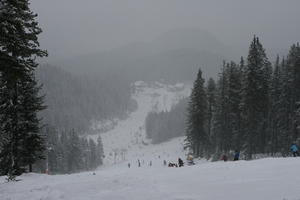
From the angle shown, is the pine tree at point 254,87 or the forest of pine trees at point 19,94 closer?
the forest of pine trees at point 19,94

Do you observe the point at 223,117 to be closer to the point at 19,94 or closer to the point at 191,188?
the point at 19,94

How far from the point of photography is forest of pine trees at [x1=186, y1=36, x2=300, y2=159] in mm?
37656

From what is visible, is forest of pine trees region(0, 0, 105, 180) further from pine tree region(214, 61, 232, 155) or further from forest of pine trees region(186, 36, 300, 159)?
pine tree region(214, 61, 232, 155)

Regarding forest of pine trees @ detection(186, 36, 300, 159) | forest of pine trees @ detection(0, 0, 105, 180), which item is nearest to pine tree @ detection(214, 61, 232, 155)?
forest of pine trees @ detection(186, 36, 300, 159)

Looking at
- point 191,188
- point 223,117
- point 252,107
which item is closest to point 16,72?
point 191,188

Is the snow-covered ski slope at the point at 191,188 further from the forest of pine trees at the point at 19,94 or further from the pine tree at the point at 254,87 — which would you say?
the pine tree at the point at 254,87

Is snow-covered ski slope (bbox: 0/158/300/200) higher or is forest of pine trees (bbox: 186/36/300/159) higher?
forest of pine trees (bbox: 186/36/300/159)

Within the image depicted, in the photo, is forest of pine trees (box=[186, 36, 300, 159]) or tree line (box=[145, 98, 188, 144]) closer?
→ forest of pine trees (box=[186, 36, 300, 159])

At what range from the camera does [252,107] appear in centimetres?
3744

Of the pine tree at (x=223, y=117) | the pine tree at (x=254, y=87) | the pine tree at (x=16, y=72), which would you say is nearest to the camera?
the pine tree at (x=16, y=72)

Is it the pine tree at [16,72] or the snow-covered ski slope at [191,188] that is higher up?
the pine tree at [16,72]

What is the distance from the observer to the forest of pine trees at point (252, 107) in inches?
1483

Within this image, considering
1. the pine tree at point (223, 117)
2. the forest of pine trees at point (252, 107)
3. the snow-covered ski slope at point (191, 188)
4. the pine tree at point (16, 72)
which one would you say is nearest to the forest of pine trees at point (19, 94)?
the pine tree at point (16, 72)

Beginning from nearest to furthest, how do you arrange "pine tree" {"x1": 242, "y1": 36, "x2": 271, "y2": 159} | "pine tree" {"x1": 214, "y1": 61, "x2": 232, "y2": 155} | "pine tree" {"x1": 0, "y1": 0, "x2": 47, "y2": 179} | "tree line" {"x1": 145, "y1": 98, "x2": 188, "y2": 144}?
"pine tree" {"x1": 0, "y1": 0, "x2": 47, "y2": 179} → "pine tree" {"x1": 242, "y1": 36, "x2": 271, "y2": 159} → "pine tree" {"x1": 214, "y1": 61, "x2": 232, "y2": 155} → "tree line" {"x1": 145, "y1": 98, "x2": 188, "y2": 144}
